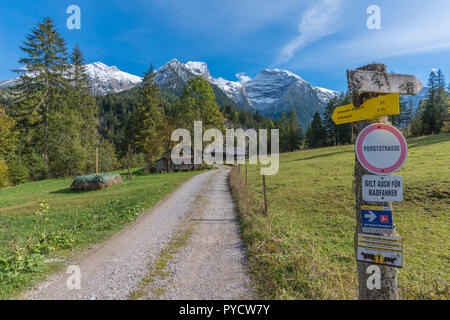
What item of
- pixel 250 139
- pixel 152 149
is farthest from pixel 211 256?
pixel 250 139

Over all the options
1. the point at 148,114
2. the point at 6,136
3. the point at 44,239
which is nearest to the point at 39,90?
the point at 6,136

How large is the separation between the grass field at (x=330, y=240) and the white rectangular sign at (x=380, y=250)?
5.24ft

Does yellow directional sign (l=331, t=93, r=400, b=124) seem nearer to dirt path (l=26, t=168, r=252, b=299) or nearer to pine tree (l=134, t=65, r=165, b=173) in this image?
dirt path (l=26, t=168, r=252, b=299)

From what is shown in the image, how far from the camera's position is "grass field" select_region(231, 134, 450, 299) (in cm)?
418

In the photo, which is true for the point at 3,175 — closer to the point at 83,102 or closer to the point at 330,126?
the point at 83,102

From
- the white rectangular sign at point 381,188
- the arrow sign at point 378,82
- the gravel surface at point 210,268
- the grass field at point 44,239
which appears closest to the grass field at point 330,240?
the gravel surface at point 210,268

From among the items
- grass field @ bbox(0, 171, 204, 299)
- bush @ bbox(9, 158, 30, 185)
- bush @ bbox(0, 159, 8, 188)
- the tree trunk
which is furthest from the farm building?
the tree trunk

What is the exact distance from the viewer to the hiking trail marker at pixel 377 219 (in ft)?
8.53

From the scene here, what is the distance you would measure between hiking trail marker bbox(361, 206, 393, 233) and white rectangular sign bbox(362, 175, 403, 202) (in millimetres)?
146

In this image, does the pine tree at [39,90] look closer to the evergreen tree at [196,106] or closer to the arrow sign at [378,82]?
the evergreen tree at [196,106]

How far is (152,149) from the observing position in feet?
118

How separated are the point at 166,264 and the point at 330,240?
6.50 meters

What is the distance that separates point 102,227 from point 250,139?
78051 millimetres

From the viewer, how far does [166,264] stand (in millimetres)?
5422
